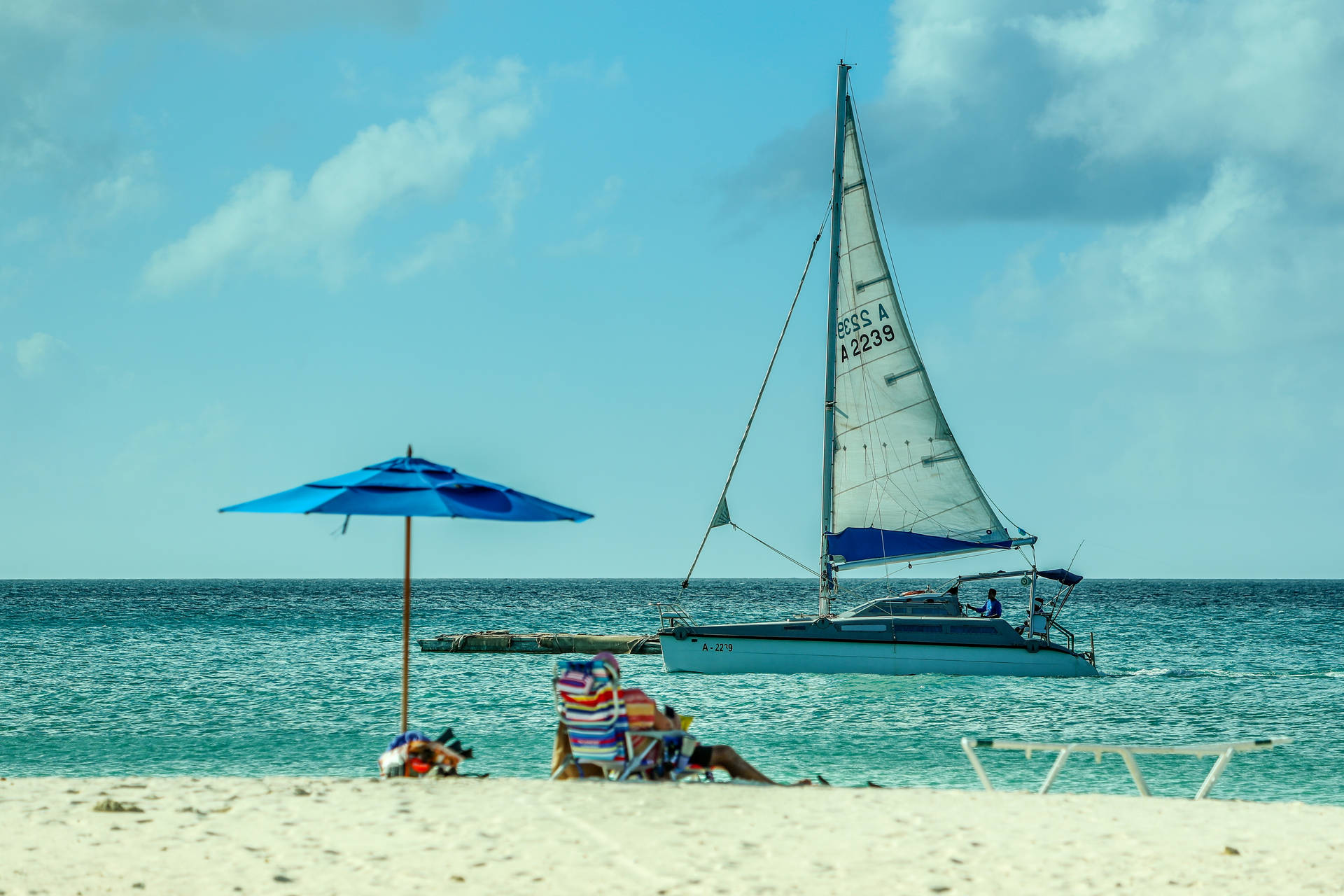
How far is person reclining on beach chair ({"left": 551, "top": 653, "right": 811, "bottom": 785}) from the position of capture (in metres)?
9.23

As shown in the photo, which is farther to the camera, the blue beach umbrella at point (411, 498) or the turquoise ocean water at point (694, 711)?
the turquoise ocean water at point (694, 711)

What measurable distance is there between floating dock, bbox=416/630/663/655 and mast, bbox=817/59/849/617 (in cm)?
1397

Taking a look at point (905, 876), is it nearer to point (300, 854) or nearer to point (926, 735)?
point (300, 854)

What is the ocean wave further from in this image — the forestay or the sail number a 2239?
the sail number a 2239

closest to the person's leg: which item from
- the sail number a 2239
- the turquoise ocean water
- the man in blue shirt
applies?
the turquoise ocean water

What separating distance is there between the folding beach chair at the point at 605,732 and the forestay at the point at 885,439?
16201 millimetres

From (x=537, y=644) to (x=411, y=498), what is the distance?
3163 cm

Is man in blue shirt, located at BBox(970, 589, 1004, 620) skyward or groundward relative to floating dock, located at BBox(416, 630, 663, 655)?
skyward

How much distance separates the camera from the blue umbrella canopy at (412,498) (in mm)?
8875

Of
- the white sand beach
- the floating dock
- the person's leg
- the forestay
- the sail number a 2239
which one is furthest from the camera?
the floating dock

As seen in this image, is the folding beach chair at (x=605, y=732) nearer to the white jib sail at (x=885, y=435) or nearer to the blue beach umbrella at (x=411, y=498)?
the blue beach umbrella at (x=411, y=498)

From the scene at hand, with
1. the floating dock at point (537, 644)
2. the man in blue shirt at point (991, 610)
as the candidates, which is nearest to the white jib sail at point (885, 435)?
the man in blue shirt at point (991, 610)

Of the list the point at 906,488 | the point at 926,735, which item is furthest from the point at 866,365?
the point at 926,735

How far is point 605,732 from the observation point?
9.38 m
